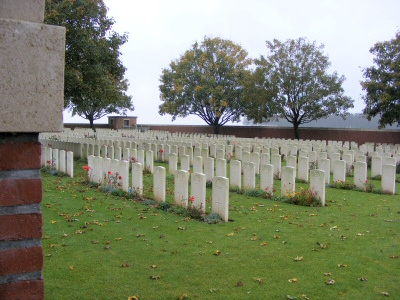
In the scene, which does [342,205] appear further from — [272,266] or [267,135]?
[267,135]

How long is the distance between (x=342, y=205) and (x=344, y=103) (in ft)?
83.0

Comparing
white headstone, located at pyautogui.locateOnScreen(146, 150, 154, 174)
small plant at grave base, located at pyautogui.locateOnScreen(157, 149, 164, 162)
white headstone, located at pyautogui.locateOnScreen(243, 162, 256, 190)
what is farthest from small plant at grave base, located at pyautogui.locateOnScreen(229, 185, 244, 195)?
small plant at grave base, located at pyautogui.locateOnScreen(157, 149, 164, 162)

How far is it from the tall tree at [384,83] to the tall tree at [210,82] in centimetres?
1646

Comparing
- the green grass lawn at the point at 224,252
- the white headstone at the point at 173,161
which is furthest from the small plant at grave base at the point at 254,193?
the white headstone at the point at 173,161

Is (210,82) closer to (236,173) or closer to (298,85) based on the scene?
(298,85)

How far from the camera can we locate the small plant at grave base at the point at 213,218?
809 centimetres

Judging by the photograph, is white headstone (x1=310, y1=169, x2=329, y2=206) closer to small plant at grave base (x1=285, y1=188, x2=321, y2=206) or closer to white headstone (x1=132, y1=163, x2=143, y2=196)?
small plant at grave base (x1=285, y1=188, x2=321, y2=206)

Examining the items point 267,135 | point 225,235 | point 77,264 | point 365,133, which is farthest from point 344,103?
point 77,264

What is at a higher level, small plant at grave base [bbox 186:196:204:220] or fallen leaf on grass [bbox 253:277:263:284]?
small plant at grave base [bbox 186:196:204:220]

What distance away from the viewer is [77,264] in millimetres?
5648

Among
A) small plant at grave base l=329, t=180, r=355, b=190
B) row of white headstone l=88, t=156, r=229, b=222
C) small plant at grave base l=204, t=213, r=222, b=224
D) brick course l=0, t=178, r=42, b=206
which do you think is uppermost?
brick course l=0, t=178, r=42, b=206

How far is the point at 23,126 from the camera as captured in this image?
194cm

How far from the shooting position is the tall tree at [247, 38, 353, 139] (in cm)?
3316

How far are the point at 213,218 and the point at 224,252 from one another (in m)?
1.97
